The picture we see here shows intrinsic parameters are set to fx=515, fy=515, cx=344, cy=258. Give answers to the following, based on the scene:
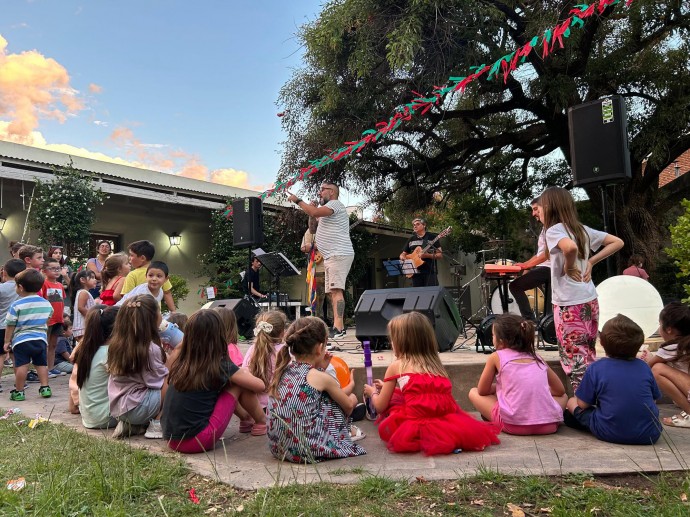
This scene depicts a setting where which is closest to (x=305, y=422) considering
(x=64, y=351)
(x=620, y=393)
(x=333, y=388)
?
(x=333, y=388)

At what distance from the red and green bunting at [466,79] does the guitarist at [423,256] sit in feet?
6.12

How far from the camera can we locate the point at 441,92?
24.4 feet

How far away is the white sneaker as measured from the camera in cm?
321

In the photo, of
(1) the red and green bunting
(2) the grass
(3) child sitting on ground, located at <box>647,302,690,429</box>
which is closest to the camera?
(2) the grass

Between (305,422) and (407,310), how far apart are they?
2057 mm

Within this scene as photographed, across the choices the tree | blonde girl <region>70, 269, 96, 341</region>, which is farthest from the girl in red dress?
the tree

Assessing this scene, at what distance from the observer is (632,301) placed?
4.51 metres

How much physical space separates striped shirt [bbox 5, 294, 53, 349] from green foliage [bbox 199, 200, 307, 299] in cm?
594

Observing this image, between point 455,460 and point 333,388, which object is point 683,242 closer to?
point 455,460

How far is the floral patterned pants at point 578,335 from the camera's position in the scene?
10.6 ft

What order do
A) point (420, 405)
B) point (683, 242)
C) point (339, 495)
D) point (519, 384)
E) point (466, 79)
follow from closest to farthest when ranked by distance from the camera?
1. point (339, 495)
2. point (420, 405)
3. point (519, 384)
4. point (683, 242)
5. point (466, 79)

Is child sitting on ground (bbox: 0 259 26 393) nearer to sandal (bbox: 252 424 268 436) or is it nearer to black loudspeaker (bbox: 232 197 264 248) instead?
black loudspeaker (bbox: 232 197 264 248)

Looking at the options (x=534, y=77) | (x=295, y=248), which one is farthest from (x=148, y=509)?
(x=295, y=248)

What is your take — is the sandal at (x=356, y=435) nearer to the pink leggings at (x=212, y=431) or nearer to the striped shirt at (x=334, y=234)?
the pink leggings at (x=212, y=431)
